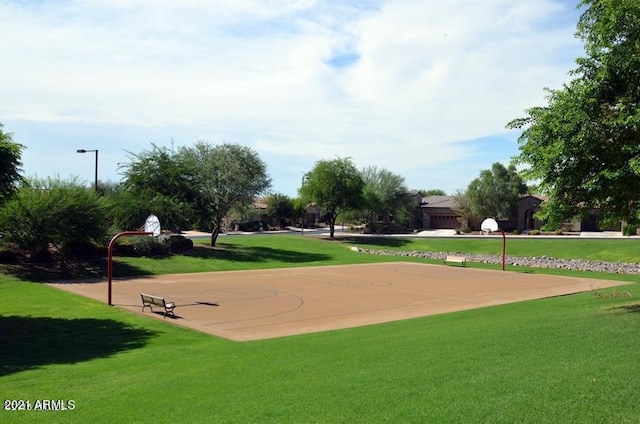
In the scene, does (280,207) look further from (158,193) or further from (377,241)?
(158,193)

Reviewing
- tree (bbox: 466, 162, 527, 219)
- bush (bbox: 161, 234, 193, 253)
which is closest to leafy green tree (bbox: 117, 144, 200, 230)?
bush (bbox: 161, 234, 193, 253)

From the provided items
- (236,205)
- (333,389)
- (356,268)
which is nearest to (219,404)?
(333,389)

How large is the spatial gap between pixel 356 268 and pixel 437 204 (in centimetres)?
6247

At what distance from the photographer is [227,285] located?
31.4 metres

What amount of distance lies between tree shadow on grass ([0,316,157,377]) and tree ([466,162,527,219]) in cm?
7386

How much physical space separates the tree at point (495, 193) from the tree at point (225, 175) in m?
42.5

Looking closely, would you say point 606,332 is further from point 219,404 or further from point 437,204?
point 437,204

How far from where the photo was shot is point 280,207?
104312mm

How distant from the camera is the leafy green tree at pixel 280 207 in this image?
103713mm

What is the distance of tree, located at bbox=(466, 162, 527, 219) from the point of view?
86.2m

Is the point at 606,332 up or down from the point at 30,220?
down

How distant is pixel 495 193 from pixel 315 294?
64378 millimetres

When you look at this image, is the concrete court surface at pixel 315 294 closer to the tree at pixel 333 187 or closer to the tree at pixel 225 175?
the tree at pixel 225 175

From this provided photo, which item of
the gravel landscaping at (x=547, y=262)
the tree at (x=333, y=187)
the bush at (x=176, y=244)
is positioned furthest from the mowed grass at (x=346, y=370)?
the tree at (x=333, y=187)
